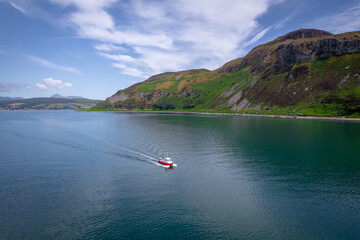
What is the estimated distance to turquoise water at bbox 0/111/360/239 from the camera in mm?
26703

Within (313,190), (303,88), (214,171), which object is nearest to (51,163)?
(214,171)

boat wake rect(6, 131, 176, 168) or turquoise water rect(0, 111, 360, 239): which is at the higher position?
boat wake rect(6, 131, 176, 168)

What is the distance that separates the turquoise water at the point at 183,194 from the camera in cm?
2670

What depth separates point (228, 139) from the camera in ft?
267

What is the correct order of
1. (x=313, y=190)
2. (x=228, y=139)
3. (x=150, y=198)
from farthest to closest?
(x=228, y=139) → (x=313, y=190) → (x=150, y=198)

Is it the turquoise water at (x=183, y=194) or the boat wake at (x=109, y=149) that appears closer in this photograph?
the turquoise water at (x=183, y=194)

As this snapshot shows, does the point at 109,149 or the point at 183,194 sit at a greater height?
the point at 109,149

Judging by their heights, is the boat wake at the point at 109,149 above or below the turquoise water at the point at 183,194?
above

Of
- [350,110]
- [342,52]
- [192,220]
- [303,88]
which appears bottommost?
[192,220]

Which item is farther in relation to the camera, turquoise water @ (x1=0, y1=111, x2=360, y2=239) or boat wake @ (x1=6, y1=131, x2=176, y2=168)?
boat wake @ (x1=6, y1=131, x2=176, y2=168)

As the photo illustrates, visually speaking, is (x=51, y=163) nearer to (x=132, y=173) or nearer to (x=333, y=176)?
(x=132, y=173)

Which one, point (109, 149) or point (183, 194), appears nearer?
point (183, 194)

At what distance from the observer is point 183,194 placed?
3603cm

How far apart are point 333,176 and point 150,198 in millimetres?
37049
